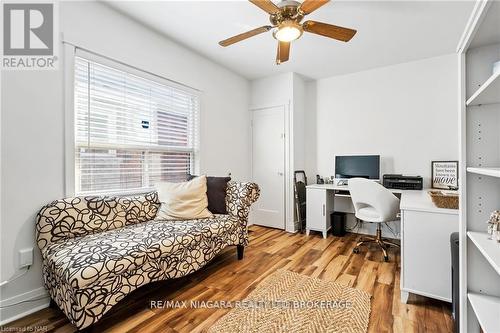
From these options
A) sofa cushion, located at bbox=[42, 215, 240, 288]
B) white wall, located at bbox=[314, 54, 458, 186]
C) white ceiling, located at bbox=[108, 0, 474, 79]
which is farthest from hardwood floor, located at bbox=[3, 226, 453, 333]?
white ceiling, located at bbox=[108, 0, 474, 79]

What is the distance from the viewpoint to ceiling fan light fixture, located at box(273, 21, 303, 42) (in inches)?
69.6

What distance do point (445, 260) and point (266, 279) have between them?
53.0 inches

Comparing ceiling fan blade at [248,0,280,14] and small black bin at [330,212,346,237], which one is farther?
small black bin at [330,212,346,237]

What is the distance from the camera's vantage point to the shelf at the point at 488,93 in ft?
2.80

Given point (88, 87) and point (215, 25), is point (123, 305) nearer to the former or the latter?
point (88, 87)

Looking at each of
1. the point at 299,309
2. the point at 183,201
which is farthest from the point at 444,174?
the point at 183,201

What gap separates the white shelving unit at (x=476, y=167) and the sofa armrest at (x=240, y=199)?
66.7 inches

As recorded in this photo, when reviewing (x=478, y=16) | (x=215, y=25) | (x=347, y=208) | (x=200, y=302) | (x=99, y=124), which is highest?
(x=215, y=25)

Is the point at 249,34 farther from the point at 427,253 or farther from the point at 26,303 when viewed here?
the point at 26,303

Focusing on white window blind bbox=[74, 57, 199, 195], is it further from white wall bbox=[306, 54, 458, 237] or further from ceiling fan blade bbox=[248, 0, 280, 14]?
white wall bbox=[306, 54, 458, 237]

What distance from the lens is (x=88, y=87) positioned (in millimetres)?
2025

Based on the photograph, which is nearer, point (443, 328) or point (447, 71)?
point (443, 328)

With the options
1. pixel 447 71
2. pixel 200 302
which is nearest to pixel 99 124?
pixel 200 302

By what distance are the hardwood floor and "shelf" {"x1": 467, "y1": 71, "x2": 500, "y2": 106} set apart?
1369mm
